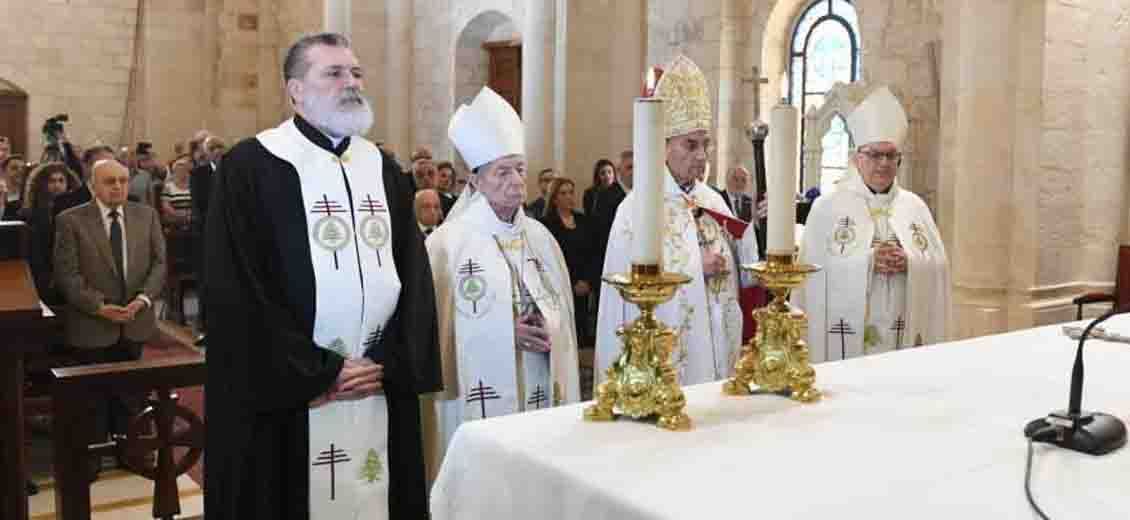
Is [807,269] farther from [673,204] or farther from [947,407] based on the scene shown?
[673,204]

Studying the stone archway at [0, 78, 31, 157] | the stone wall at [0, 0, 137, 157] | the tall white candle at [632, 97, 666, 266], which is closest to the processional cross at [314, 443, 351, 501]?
the tall white candle at [632, 97, 666, 266]

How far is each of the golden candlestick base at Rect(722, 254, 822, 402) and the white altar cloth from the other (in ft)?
0.15

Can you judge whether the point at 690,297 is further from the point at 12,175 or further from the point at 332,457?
the point at 12,175

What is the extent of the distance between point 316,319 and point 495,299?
25.8 inches

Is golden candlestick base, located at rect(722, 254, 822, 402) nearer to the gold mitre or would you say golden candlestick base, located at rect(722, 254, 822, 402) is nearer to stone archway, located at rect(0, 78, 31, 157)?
the gold mitre

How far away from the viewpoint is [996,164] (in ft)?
23.2

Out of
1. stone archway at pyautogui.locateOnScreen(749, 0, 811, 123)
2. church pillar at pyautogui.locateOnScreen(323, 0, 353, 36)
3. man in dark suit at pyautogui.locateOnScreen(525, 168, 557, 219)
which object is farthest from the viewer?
church pillar at pyautogui.locateOnScreen(323, 0, 353, 36)

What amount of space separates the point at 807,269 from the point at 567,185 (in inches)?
198

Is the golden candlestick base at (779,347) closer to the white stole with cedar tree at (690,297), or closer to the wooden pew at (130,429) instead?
the white stole with cedar tree at (690,297)

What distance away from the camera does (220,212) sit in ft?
10.1

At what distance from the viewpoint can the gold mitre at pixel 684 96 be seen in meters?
3.51

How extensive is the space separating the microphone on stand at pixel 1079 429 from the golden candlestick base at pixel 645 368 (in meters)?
0.59

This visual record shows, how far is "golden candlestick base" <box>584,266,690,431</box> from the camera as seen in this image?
1.89 metres

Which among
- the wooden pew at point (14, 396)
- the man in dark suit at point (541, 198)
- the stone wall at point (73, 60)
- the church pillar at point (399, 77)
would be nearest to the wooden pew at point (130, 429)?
the wooden pew at point (14, 396)
